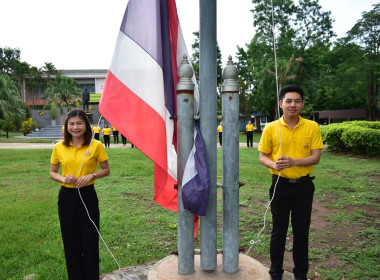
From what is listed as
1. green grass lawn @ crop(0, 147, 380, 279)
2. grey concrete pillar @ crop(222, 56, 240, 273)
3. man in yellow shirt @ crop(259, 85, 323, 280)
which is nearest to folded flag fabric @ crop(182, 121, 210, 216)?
grey concrete pillar @ crop(222, 56, 240, 273)

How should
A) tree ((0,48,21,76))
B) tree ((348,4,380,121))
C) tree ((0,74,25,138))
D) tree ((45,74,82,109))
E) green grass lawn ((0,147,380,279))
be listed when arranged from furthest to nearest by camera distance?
tree ((0,48,21,76)), tree ((45,74,82,109)), tree ((0,74,25,138)), tree ((348,4,380,121)), green grass lawn ((0,147,380,279))

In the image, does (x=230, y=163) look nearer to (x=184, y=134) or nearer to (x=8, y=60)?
(x=184, y=134)

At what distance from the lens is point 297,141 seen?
8.89 feet

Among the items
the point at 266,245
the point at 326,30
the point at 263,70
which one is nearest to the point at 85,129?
the point at 266,245

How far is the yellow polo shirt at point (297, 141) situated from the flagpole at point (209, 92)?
709mm

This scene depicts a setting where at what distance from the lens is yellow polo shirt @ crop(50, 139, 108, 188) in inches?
104

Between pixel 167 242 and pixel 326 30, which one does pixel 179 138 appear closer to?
pixel 167 242

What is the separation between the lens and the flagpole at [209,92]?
2.28 m

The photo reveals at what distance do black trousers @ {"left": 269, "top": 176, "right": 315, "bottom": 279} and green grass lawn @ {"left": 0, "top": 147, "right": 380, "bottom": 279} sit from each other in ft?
1.93

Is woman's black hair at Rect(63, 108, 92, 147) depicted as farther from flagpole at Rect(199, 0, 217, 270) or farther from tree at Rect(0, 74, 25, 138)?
tree at Rect(0, 74, 25, 138)

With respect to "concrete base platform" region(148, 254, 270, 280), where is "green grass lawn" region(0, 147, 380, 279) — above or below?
below

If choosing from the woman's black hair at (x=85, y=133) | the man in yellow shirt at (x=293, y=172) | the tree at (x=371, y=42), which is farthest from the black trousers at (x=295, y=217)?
the tree at (x=371, y=42)

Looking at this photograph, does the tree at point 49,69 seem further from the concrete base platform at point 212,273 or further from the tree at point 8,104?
the concrete base platform at point 212,273

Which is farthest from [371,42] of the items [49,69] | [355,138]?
[49,69]
